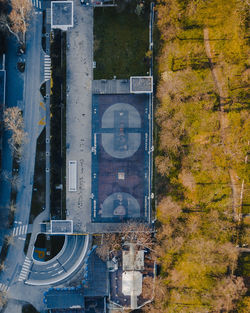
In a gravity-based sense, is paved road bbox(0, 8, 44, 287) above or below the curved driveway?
above

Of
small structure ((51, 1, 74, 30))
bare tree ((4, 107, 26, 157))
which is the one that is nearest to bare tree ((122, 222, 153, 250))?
bare tree ((4, 107, 26, 157))

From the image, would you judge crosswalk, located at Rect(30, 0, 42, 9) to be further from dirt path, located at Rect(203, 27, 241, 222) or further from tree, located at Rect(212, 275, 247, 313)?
tree, located at Rect(212, 275, 247, 313)

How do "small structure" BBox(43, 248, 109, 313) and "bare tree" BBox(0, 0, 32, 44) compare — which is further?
"small structure" BBox(43, 248, 109, 313)

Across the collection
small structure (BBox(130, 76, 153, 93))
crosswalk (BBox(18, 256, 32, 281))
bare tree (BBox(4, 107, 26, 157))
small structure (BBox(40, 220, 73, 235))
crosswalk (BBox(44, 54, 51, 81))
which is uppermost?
crosswalk (BBox(44, 54, 51, 81))

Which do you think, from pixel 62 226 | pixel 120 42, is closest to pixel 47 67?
pixel 120 42

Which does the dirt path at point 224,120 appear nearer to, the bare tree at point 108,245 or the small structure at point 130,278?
the small structure at point 130,278

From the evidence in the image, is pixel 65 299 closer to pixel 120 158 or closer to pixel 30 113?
pixel 120 158

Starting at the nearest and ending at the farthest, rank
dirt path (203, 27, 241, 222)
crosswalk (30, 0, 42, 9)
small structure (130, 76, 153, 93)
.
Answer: small structure (130, 76, 153, 93) → dirt path (203, 27, 241, 222) → crosswalk (30, 0, 42, 9)

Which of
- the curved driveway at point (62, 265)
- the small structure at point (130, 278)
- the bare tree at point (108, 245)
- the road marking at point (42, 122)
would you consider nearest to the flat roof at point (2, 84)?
the road marking at point (42, 122)
